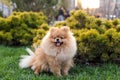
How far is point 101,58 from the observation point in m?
6.48

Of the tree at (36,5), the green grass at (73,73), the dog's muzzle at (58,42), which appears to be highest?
the dog's muzzle at (58,42)

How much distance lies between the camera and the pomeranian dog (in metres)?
5.41

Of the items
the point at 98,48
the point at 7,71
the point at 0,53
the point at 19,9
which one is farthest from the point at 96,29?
the point at 19,9

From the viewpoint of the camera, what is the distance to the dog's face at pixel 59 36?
17.6 feet

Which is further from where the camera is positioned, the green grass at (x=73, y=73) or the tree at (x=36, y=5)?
the tree at (x=36, y=5)

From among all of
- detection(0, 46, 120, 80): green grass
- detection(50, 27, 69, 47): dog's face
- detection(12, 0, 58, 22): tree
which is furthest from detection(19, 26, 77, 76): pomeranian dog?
detection(12, 0, 58, 22): tree

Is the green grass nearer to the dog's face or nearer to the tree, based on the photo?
the dog's face

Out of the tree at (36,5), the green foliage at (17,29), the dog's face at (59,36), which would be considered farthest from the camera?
the tree at (36,5)

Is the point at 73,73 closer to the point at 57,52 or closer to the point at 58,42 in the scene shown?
the point at 57,52

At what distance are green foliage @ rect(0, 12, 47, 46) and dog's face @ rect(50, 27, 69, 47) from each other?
443cm

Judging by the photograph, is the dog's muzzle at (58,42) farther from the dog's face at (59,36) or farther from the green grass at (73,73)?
the green grass at (73,73)

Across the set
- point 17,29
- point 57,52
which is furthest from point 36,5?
point 57,52

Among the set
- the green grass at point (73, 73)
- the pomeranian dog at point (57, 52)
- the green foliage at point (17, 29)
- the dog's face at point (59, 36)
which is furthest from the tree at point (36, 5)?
the dog's face at point (59, 36)

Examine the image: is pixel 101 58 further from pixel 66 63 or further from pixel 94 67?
pixel 66 63
